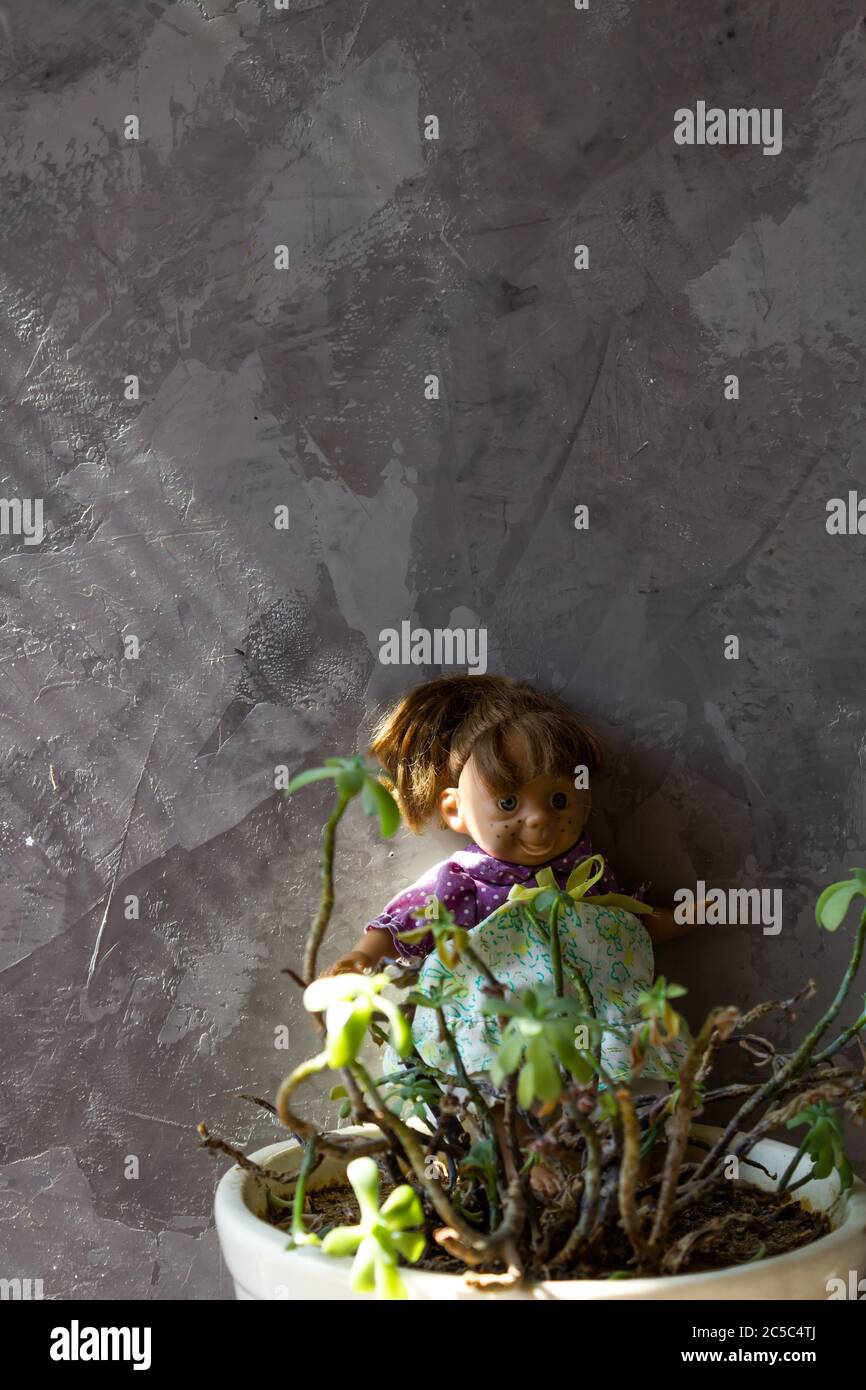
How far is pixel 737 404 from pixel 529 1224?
2.55ft

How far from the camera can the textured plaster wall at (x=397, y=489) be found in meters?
1.25

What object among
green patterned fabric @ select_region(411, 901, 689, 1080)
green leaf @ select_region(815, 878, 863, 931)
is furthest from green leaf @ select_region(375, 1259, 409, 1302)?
green leaf @ select_region(815, 878, 863, 931)

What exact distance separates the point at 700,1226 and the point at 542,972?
0.24 meters

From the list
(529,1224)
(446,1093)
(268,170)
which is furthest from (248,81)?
(529,1224)

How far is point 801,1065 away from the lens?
3.29ft

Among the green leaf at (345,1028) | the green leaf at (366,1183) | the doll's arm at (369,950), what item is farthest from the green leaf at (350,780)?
the doll's arm at (369,950)

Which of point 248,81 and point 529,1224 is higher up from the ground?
point 248,81

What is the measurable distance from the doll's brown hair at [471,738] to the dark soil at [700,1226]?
354mm

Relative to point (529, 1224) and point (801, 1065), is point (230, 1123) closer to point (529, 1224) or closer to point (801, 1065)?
point (529, 1224)

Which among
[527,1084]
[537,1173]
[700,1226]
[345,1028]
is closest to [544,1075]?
[527,1084]

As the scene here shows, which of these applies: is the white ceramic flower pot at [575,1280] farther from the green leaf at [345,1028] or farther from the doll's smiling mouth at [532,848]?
the doll's smiling mouth at [532,848]

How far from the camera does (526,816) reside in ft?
3.87

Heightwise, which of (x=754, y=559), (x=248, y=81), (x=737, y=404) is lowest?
(x=754, y=559)

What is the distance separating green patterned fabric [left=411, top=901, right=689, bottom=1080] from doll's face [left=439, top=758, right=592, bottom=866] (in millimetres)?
60
